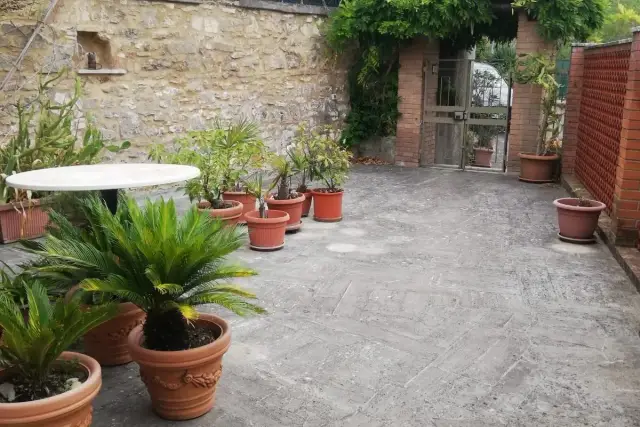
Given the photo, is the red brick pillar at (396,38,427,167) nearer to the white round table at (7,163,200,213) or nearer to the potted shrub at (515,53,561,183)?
the potted shrub at (515,53,561,183)

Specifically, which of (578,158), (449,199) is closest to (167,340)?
(449,199)

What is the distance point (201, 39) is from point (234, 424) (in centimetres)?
576

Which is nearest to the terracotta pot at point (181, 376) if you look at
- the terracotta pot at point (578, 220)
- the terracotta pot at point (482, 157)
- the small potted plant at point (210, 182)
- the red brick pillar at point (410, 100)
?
the small potted plant at point (210, 182)

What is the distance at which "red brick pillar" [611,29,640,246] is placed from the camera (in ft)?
16.0

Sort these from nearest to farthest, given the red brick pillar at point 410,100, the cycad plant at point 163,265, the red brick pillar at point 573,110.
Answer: the cycad plant at point 163,265, the red brick pillar at point 573,110, the red brick pillar at point 410,100

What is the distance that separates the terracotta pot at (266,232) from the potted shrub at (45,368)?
274 cm

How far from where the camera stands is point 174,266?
2516 mm

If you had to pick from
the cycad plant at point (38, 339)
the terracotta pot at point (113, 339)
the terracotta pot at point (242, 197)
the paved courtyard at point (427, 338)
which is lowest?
the paved courtyard at point (427, 338)

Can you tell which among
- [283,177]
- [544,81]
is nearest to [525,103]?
[544,81]

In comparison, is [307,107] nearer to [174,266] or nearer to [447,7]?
[447,7]

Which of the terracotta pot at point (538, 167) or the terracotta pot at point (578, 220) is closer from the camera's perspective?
the terracotta pot at point (578, 220)

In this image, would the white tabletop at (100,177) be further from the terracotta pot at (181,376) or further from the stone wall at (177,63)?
the stone wall at (177,63)

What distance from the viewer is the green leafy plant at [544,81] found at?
8.11 meters

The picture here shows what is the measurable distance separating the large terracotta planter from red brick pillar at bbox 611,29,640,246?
25 cm
